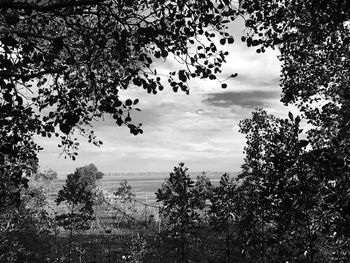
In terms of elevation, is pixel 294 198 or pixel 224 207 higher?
pixel 294 198

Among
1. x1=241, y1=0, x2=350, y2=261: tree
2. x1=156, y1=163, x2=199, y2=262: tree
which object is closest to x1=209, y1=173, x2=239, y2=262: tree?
x1=156, y1=163, x2=199, y2=262: tree

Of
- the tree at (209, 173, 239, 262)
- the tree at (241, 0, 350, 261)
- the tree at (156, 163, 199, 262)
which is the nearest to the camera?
the tree at (241, 0, 350, 261)

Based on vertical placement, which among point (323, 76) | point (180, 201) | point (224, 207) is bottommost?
point (224, 207)

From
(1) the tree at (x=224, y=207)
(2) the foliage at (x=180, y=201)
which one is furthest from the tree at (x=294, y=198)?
(1) the tree at (x=224, y=207)

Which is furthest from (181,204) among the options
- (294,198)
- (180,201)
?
(294,198)

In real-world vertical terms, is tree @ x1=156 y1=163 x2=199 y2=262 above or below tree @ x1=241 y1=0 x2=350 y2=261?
below

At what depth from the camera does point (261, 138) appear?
17.7 meters

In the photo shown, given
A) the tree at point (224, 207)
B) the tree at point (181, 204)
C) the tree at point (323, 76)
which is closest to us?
the tree at point (323, 76)

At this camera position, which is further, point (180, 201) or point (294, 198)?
point (180, 201)

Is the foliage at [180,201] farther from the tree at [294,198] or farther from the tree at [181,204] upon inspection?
the tree at [294,198]

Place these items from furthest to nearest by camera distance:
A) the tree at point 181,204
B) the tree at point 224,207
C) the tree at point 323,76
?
1. the tree at point 224,207
2. the tree at point 181,204
3. the tree at point 323,76

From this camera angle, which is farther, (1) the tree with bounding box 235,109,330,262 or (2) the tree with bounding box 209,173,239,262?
(2) the tree with bounding box 209,173,239,262

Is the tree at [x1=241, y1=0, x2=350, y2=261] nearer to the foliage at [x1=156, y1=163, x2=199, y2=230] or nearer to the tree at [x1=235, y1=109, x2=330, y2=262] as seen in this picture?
the tree at [x1=235, y1=109, x2=330, y2=262]

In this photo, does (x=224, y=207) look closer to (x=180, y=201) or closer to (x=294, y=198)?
(x=180, y=201)
